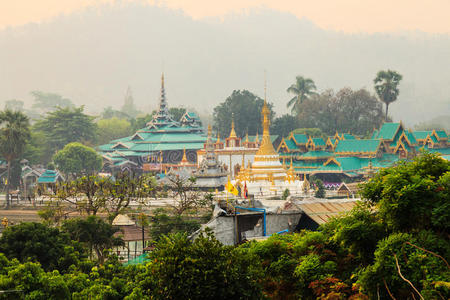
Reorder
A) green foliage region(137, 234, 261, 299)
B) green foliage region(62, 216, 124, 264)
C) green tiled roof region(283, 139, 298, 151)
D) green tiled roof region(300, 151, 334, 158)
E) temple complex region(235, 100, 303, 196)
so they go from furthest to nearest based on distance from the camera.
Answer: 1. green tiled roof region(283, 139, 298, 151)
2. green tiled roof region(300, 151, 334, 158)
3. temple complex region(235, 100, 303, 196)
4. green foliage region(62, 216, 124, 264)
5. green foliage region(137, 234, 261, 299)

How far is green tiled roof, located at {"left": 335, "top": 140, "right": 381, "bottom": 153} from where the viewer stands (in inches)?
2345

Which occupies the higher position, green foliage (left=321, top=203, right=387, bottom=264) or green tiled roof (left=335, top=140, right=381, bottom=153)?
green tiled roof (left=335, top=140, right=381, bottom=153)

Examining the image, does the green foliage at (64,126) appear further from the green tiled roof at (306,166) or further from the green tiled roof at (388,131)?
the green tiled roof at (388,131)

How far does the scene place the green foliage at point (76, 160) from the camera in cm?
6372

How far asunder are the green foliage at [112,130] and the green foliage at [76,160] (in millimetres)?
34832

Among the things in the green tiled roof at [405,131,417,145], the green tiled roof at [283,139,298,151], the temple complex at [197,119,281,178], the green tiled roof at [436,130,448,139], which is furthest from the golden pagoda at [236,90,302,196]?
the green tiled roof at [436,130,448,139]

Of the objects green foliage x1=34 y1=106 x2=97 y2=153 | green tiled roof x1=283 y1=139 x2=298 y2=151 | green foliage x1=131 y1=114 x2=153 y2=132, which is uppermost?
green foliage x1=131 y1=114 x2=153 y2=132

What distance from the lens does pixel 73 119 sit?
81688 millimetres

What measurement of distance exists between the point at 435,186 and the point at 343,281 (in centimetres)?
219

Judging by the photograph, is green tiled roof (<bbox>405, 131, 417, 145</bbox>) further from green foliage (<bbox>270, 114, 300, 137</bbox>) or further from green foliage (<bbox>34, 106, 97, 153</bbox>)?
green foliage (<bbox>34, 106, 97, 153</bbox>)

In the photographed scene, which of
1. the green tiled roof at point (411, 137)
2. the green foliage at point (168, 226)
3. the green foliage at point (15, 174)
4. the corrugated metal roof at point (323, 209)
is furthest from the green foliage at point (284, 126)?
the corrugated metal roof at point (323, 209)

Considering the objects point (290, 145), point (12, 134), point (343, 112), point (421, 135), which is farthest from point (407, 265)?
point (343, 112)

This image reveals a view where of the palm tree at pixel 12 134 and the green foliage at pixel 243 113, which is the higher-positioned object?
the green foliage at pixel 243 113

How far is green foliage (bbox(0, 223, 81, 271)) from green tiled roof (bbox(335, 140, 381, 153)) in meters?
44.2
